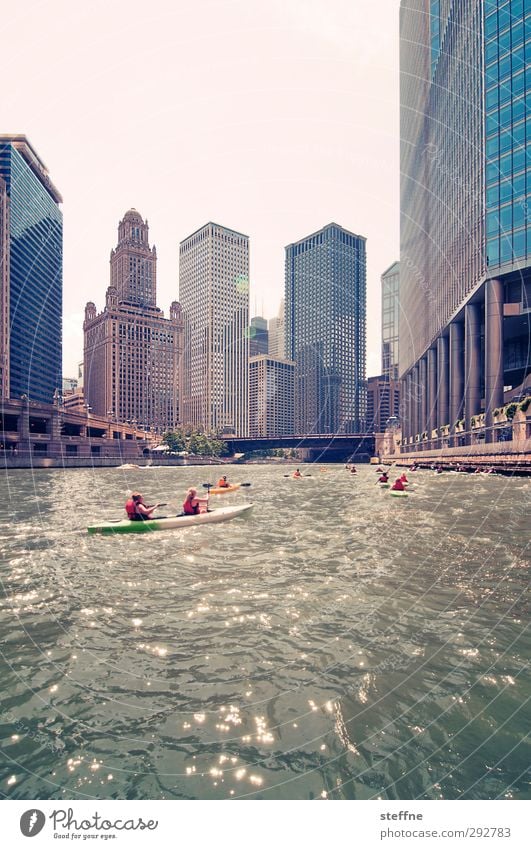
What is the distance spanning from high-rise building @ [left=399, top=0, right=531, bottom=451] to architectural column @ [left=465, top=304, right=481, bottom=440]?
0.16 meters

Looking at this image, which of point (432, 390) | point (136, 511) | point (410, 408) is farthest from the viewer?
point (410, 408)

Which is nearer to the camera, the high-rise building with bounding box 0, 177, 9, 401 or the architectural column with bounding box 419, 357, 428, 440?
the architectural column with bounding box 419, 357, 428, 440

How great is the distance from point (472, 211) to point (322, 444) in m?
98.9

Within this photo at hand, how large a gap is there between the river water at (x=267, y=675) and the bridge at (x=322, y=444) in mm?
118751

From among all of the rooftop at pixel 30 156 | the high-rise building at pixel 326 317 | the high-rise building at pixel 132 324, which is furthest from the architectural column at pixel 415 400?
the rooftop at pixel 30 156

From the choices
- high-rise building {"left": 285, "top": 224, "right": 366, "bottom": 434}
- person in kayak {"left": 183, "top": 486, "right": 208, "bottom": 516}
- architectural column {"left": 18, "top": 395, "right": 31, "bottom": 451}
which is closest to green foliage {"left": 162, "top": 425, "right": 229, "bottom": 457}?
high-rise building {"left": 285, "top": 224, "right": 366, "bottom": 434}

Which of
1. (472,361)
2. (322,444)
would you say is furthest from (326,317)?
(322,444)

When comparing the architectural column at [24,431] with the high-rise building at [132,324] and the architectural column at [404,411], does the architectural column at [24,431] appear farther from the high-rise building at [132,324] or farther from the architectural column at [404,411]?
the architectural column at [404,411]

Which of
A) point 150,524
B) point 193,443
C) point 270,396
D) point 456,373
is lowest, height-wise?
point 150,524

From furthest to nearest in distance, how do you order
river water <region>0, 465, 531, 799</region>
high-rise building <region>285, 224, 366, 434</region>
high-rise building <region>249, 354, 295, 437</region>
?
1. high-rise building <region>249, 354, 295, 437</region>
2. high-rise building <region>285, 224, 366, 434</region>
3. river water <region>0, 465, 531, 799</region>

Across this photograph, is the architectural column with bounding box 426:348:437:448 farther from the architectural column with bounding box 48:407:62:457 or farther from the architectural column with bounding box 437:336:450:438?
the architectural column with bounding box 48:407:62:457

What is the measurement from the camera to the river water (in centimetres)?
485

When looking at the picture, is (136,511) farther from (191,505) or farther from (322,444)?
(322,444)

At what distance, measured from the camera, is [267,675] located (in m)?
6.91
